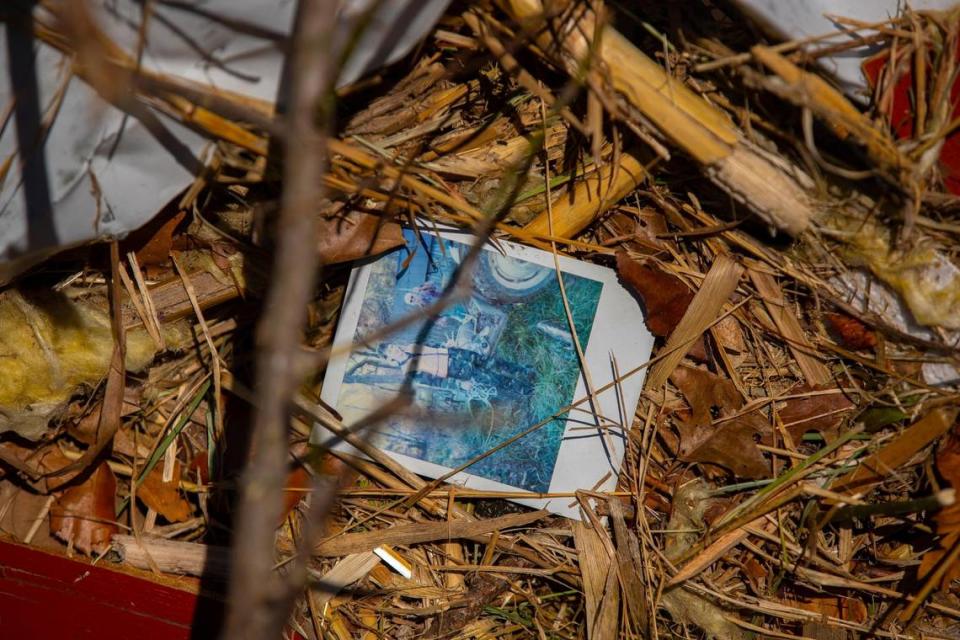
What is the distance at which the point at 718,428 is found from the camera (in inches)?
53.6

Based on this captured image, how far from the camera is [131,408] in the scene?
142 cm

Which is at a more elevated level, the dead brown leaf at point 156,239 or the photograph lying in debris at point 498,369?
the dead brown leaf at point 156,239

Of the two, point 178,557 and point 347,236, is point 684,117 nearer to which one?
point 347,236

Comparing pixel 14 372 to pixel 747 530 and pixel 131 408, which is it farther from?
pixel 747 530

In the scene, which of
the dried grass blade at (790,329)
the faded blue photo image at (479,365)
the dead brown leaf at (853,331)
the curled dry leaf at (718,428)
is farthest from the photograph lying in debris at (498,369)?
the dead brown leaf at (853,331)

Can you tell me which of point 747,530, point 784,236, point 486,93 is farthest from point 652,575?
point 486,93

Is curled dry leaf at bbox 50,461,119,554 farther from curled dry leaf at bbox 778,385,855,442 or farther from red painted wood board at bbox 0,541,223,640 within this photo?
curled dry leaf at bbox 778,385,855,442

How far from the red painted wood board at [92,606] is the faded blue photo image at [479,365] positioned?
458 millimetres

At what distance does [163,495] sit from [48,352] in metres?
0.35

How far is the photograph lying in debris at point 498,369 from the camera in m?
1.38

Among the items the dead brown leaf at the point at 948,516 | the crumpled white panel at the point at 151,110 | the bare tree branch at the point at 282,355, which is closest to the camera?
the bare tree branch at the point at 282,355

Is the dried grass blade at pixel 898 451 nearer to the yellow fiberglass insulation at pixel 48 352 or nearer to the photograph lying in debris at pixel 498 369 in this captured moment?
the photograph lying in debris at pixel 498 369

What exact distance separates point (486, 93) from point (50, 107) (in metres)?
0.70

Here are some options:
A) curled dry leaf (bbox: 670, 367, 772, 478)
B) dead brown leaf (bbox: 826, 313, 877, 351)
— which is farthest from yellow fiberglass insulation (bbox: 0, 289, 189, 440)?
dead brown leaf (bbox: 826, 313, 877, 351)
